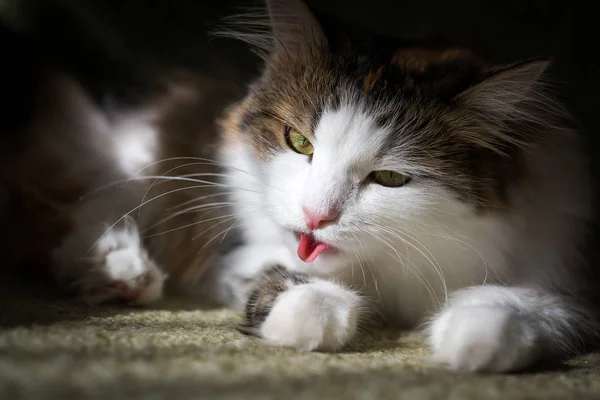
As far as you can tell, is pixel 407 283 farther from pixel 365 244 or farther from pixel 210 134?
pixel 210 134

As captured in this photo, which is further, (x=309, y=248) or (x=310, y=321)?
(x=309, y=248)

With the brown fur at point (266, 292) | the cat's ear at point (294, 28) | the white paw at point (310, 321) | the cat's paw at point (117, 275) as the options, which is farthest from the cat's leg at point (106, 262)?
the cat's ear at point (294, 28)

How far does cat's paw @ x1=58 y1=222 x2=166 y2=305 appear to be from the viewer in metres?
1.27

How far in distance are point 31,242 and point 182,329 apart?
0.54 meters

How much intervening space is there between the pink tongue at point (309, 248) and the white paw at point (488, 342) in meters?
0.29

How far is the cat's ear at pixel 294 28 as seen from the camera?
4.05 ft

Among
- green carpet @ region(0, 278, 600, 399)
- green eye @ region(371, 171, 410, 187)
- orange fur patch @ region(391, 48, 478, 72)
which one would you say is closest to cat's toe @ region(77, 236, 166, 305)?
green carpet @ region(0, 278, 600, 399)

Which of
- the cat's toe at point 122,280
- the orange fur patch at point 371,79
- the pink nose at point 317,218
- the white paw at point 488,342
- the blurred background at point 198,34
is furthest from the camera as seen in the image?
the blurred background at point 198,34

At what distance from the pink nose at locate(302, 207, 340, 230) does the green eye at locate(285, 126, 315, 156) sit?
177mm

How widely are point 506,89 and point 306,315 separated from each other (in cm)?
61

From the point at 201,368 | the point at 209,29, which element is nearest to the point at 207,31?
the point at 209,29

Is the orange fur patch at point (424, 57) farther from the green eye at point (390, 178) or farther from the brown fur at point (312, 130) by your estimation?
the green eye at point (390, 178)

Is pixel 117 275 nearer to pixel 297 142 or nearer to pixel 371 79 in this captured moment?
pixel 297 142

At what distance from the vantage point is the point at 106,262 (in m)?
1.31
